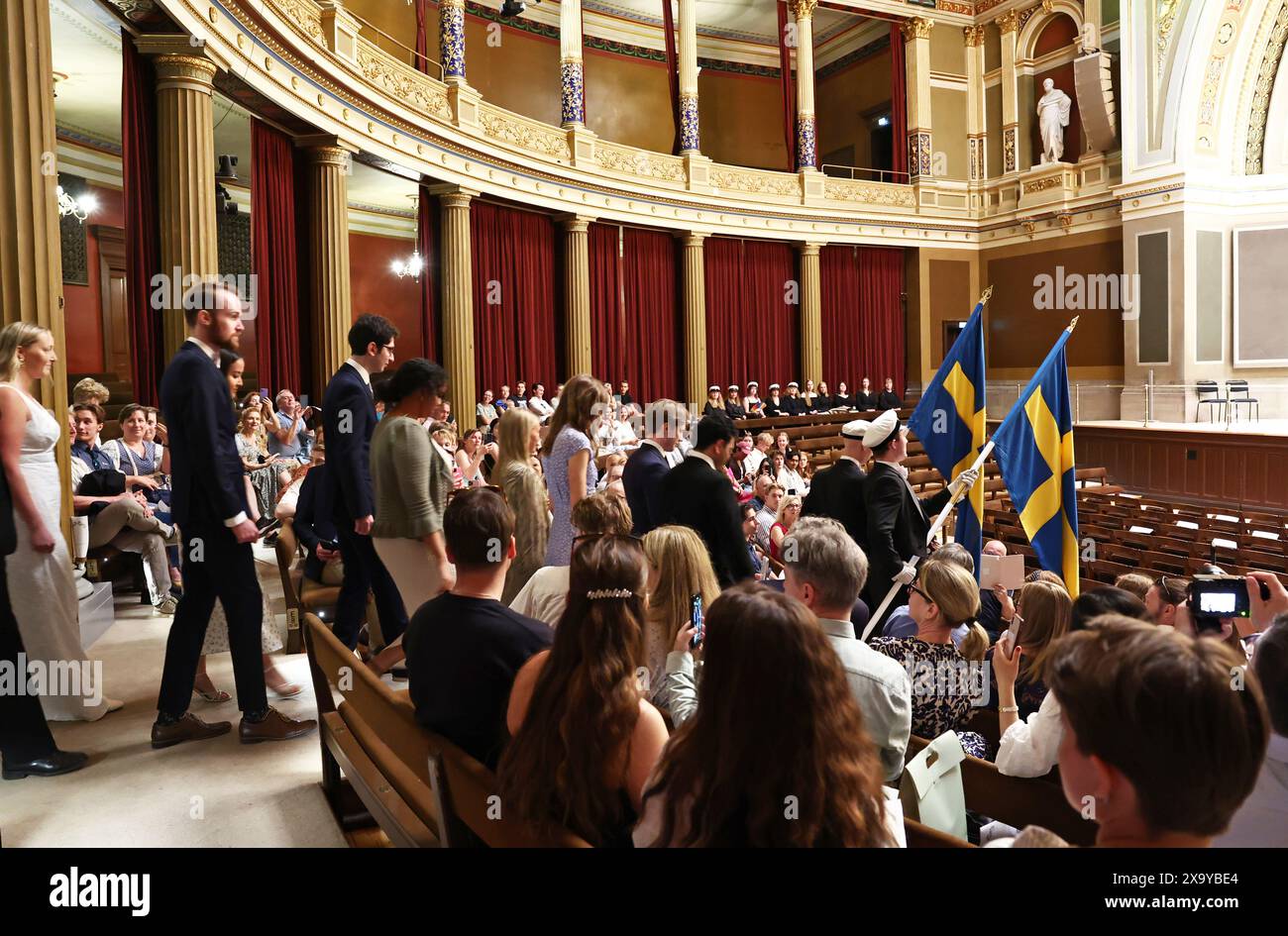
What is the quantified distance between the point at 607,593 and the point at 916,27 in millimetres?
18590

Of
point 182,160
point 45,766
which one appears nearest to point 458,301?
point 182,160

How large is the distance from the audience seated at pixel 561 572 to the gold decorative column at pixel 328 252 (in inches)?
253

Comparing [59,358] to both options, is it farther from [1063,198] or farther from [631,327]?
[1063,198]

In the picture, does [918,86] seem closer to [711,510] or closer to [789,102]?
[789,102]

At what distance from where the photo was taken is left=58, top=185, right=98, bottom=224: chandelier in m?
10.8

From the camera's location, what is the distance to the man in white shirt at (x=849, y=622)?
1.76 m

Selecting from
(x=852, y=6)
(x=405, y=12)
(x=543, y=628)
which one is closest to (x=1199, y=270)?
(x=852, y=6)

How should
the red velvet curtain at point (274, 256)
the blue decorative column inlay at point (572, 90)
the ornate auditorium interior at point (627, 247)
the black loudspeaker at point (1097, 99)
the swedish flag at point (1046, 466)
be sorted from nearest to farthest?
the ornate auditorium interior at point (627, 247) < the swedish flag at point (1046, 466) < the red velvet curtain at point (274, 256) < the blue decorative column inlay at point (572, 90) < the black loudspeaker at point (1097, 99)

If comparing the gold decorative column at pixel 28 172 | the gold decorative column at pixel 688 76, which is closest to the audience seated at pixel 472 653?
the gold decorative column at pixel 28 172

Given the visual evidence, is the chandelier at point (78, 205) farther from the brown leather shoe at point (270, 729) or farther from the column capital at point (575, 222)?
the brown leather shoe at point (270, 729)

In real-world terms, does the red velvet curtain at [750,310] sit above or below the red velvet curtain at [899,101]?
below

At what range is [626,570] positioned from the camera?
155 centimetres

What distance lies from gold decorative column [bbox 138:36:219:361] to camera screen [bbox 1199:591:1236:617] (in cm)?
600
